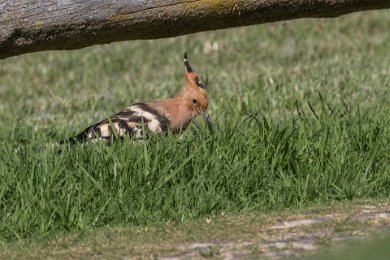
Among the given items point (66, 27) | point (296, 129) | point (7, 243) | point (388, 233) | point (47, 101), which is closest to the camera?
point (388, 233)

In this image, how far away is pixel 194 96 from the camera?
9.57 metres

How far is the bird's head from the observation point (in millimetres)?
9492

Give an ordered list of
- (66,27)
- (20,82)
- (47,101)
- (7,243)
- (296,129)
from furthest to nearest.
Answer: (20,82), (47,101), (296,129), (66,27), (7,243)

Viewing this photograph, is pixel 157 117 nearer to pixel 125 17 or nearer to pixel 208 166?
pixel 208 166

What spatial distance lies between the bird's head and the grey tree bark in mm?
1634

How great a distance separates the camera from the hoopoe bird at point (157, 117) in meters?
8.93

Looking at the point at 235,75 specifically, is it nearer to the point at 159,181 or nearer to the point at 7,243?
the point at 159,181

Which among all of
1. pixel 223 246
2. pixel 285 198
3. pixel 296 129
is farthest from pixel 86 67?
pixel 223 246

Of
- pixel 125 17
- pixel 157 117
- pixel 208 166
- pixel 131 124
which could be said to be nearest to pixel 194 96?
pixel 157 117

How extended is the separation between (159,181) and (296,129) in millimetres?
1330

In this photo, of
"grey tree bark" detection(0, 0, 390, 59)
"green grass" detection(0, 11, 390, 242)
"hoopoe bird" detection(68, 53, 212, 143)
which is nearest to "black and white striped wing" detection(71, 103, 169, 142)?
"hoopoe bird" detection(68, 53, 212, 143)

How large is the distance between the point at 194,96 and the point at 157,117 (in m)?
0.45

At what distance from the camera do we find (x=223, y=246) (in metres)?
6.40

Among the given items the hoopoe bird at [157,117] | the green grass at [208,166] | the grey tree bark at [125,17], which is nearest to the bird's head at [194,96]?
the hoopoe bird at [157,117]
